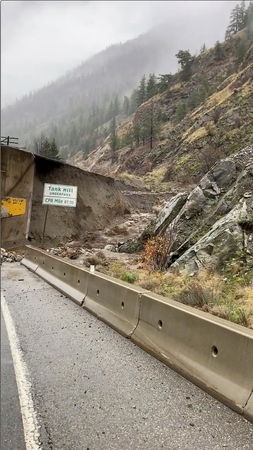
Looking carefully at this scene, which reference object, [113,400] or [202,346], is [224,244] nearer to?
[202,346]

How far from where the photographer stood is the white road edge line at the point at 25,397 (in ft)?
13.2

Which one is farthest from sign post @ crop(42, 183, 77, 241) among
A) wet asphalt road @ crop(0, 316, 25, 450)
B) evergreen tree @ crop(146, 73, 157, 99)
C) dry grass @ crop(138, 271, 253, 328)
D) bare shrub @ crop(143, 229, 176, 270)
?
evergreen tree @ crop(146, 73, 157, 99)

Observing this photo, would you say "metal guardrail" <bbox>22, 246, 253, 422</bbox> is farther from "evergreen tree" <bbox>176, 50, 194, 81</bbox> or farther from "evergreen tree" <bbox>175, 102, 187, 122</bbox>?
"evergreen tree" <bbox>176, 50, 194, 81</bbox>

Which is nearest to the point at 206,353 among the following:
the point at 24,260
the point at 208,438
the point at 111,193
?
the point at 208,438

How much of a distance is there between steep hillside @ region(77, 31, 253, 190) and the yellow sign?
18.0 meters

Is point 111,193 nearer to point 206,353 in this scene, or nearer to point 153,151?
point 206,353

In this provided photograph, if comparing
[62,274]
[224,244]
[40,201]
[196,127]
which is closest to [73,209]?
[40,201]

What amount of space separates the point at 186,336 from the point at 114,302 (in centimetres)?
294

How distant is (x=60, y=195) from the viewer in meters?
21.1

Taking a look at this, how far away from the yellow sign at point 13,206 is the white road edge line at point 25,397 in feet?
50.2

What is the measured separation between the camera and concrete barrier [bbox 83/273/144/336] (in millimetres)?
7559

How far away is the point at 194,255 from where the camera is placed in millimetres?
13430

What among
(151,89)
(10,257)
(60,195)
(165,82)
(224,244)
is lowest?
(10,257)

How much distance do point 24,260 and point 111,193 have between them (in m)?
15.5
